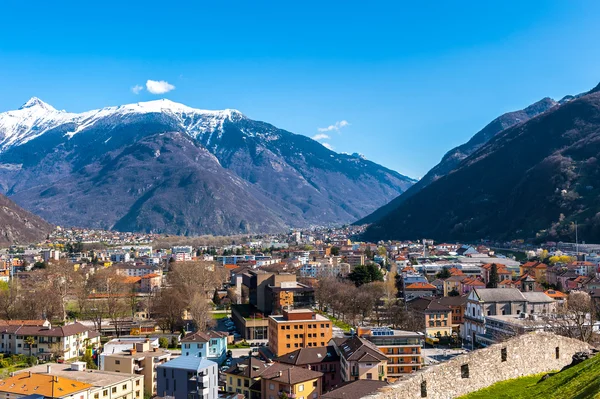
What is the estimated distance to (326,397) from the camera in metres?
23.2

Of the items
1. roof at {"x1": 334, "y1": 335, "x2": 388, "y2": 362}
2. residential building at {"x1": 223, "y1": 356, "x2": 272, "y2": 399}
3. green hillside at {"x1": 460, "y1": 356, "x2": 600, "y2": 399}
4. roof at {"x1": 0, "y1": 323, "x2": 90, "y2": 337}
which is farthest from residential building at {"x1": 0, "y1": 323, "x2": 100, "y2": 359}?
green hillside at {"x1": 460, "y1": 356, "x2": 600, "y2": 399}

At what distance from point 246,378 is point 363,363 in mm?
6665

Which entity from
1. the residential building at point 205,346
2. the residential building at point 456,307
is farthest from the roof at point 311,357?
the residential building at point 456,307

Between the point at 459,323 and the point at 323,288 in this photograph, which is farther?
the point at 323,288

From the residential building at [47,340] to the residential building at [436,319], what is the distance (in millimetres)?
28040

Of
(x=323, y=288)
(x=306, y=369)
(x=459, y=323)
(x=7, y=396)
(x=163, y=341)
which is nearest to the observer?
(x=7, y=396)

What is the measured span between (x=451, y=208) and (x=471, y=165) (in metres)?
20.3

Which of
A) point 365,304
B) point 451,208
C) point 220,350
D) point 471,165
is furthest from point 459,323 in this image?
point 471,165

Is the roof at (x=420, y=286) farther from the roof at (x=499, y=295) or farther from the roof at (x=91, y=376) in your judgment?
the roof at (x=91, y=376)

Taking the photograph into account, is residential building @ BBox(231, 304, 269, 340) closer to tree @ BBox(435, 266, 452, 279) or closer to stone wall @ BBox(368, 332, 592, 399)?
tree @ BBox(435, 266, 452, 279)

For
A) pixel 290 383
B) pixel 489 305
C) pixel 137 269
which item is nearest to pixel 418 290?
pixel 489 305

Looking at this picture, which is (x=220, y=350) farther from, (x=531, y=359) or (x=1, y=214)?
(x=1, y=214)

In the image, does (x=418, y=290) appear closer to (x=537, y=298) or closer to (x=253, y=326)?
(x=537, y=298)

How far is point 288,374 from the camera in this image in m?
31.7
